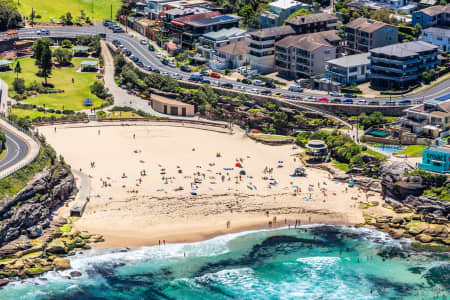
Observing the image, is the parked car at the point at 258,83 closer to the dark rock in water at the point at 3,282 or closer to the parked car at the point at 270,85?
the parked car at the point at 270,85

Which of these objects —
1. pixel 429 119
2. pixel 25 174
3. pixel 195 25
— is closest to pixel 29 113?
pixel 25 174

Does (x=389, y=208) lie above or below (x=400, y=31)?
below

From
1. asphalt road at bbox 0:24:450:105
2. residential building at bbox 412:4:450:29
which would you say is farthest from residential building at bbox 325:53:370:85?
residential building at bbox 412:4:450:29

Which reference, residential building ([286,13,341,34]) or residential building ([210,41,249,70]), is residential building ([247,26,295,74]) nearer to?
residential building ([210,41,249,70])

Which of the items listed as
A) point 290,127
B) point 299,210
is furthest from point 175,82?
point 299,210

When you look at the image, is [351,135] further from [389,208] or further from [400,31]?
[400,31]
